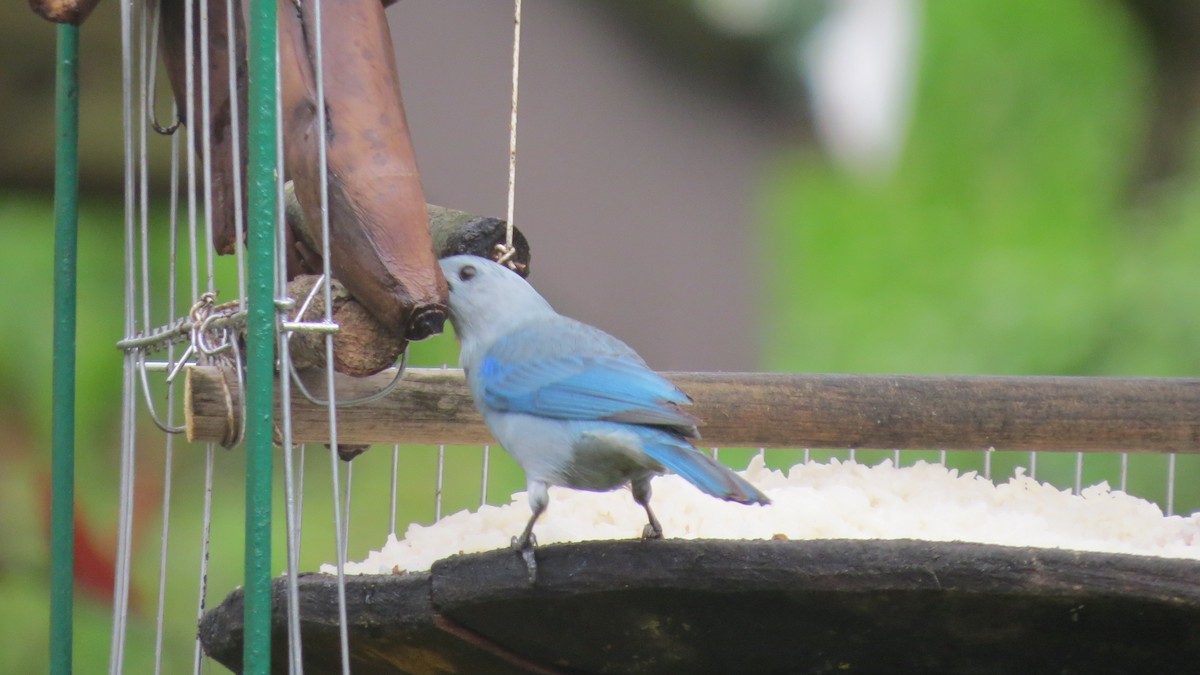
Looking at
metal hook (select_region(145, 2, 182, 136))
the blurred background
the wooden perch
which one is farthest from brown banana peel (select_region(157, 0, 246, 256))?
the blurred background

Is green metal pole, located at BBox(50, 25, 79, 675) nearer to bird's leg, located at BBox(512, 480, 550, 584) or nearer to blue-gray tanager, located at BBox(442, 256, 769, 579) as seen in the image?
blue-gray tanager, located at BBox(442, 256, 769, 579)

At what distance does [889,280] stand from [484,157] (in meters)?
1.77

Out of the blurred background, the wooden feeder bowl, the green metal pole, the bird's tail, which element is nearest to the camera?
the wooden feeder bowl

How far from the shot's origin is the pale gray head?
81.4 inches

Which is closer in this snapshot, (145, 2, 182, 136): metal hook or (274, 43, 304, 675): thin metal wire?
(274, 43, 304, 675): thin metal wire

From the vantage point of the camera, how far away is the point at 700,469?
1.65 metres

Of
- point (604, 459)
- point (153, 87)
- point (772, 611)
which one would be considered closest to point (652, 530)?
A: point (604, 459)

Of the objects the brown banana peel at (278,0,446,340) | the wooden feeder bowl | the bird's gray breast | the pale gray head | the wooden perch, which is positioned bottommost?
the wooden feeder bowl

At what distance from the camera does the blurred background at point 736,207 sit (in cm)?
430

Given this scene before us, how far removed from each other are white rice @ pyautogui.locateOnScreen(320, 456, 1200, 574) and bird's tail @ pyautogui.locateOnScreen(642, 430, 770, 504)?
15 cm

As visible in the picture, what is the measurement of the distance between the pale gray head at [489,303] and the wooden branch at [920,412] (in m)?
0.19

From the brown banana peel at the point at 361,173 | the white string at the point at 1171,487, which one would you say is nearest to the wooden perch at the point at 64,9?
the brown banana peel at the point at 361,173

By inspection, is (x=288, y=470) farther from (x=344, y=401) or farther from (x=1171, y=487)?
(x=1171, y=487)

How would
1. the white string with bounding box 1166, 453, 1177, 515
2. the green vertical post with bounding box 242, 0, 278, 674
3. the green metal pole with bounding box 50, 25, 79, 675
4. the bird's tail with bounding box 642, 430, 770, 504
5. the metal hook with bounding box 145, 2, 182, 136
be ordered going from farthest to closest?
1. the white string with bounding box 1166, 453, 1177, 515
2. the green metal pole with bounding box 50, 25, 79, 675
3. the metal hook with bounding box 145, 2, 182, 136
4. the bird's tail with bounding box 642, 430, 770, 504
5. the green vertical post with bounding box 242, 0, 278, 674
